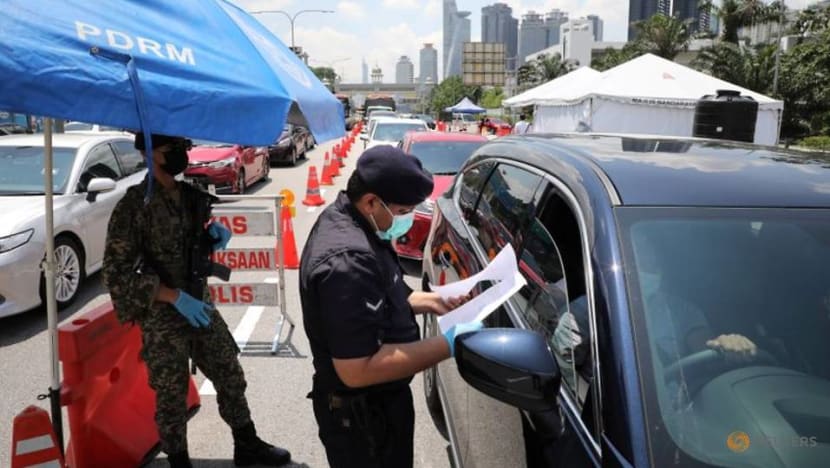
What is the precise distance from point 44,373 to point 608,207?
434cm

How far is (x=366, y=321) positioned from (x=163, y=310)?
5.05ft

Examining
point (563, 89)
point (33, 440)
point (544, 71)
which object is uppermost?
point (544, 71)

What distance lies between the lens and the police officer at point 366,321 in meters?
1.92

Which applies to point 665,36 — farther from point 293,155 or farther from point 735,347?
point 735,347

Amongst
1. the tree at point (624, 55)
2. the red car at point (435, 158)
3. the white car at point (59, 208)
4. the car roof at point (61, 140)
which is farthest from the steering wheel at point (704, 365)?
the tree at point (624, 55)

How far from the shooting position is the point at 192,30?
2346mm

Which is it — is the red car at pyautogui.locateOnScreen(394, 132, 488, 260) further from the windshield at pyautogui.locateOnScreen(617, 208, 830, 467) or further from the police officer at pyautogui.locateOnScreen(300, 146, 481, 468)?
the windshield at pyautogui.locateOnScreen(617, 208, 830, 467)

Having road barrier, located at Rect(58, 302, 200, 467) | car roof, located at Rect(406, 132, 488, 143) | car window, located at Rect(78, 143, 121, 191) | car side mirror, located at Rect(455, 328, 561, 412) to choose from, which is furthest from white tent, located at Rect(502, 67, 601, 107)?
car side mirror, located at Rect(455, 328, 561, 412)

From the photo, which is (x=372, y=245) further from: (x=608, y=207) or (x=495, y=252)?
(x=495, y=252)

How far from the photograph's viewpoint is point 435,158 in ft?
29.9

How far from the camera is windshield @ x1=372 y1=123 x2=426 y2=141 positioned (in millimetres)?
15251

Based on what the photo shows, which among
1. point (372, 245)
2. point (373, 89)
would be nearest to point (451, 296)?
point (372, 245)

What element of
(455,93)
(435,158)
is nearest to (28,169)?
(435,158)

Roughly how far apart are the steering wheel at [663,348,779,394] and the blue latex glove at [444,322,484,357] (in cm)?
58
